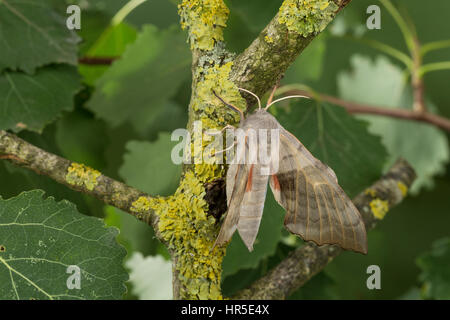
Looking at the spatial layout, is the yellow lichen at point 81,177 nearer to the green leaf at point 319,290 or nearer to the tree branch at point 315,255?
the tree branch at point 315,255

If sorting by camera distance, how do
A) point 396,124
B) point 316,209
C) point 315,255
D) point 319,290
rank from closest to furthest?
1. point 316,209
2. point 315,255
3. point 319,290
4. point 396,124

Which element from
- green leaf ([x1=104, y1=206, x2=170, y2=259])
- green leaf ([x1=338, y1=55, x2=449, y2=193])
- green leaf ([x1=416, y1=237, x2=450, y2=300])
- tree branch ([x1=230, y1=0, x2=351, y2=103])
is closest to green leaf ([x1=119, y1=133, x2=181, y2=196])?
green leaf ([x1=104, y1=206, x2=170, y2=259])

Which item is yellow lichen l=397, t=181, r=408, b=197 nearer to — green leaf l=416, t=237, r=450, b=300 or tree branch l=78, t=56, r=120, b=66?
green leaf l=416, t=237, r=450, b=300

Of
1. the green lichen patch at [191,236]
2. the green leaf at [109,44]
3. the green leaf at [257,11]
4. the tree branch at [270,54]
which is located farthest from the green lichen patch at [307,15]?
the green leaf at [109,44]

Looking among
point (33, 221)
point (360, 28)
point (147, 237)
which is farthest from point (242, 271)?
point (360, 28)

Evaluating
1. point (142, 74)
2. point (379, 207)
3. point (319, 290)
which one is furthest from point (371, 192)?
point (142, 74)

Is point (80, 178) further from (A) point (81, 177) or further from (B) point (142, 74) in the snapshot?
(B) point (142, 74)
